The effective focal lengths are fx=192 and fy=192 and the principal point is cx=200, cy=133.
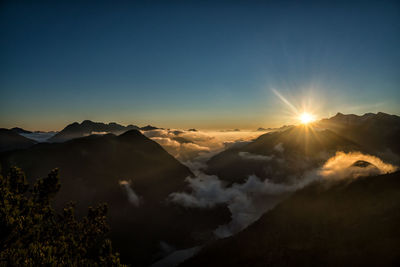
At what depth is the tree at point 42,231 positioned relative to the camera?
15789 mm

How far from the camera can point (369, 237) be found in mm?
107312

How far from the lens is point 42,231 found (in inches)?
928

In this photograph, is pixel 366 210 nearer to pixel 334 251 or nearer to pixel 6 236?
pixel 334 251

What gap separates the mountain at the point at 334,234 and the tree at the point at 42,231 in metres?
118

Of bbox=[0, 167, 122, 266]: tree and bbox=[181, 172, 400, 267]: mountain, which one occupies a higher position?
bbox=[0, 167, 122, 266]: tree

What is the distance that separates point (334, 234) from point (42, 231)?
167619 millimetres

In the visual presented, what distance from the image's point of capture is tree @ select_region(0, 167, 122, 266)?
622 inches

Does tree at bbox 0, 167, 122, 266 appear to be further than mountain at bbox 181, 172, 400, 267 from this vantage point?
No

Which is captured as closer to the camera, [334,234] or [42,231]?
[42,231]

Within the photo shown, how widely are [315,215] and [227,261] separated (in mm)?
89033

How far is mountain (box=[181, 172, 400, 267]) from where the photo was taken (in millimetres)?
101150

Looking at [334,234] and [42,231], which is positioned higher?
[42,231]

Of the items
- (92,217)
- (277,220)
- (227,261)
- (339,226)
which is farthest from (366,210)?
(92,217)

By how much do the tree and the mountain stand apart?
118122 mm
